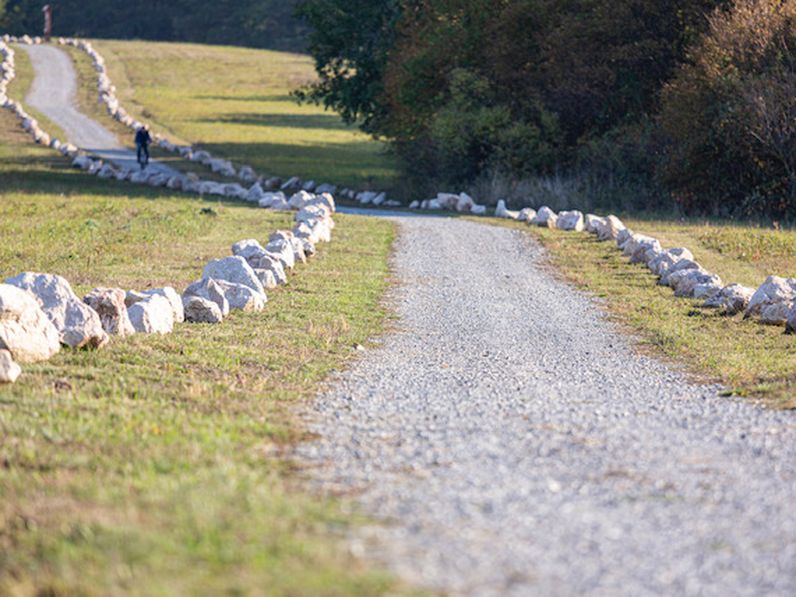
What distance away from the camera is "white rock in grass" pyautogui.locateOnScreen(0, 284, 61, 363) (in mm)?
9906

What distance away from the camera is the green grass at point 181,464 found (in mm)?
5414

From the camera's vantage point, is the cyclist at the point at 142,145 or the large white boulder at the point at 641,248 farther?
the cyclist at the point at 142,145

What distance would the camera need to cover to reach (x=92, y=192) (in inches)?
1433

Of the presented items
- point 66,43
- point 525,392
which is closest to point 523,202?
point 525,392

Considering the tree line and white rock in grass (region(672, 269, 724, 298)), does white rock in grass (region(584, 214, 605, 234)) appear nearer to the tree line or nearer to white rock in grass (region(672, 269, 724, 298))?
the tree line

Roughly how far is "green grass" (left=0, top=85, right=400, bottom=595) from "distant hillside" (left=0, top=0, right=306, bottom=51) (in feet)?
304

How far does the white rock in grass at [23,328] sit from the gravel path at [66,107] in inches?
1342

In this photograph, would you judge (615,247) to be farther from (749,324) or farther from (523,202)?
(523,202)

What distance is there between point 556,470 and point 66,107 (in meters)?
61.6

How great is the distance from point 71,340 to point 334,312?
15.9ft

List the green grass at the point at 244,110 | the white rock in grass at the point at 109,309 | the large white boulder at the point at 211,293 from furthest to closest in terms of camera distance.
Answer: the green grass at the point at 244,110, the large white boulder at the point at 211,293, the white rock in grass at the point at 109,309

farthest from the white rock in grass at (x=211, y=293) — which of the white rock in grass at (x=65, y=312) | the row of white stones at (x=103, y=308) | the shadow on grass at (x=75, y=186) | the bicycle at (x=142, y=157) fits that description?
the bicycle at (x=142, y=157)

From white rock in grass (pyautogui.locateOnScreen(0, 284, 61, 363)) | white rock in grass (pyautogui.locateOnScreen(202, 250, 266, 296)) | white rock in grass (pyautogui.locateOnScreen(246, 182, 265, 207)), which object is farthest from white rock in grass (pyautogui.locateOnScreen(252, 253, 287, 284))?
white rock in grass (pyautogui.locateOnScreen(246, 182, 265, 207))

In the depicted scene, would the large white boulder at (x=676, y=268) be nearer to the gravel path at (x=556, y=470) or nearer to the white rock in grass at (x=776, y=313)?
the white rock in grass at (x=776, y=313)
